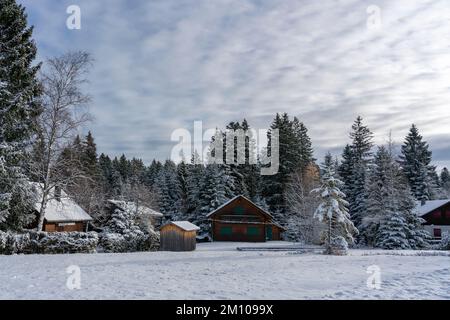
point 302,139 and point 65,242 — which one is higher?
point 302,139

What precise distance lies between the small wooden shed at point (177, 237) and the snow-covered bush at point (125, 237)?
4.20 feet

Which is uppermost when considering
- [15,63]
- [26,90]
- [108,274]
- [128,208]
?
[15,63]

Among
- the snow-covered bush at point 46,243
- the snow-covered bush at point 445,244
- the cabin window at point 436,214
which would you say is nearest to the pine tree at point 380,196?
the snow-covered bush at point 445,244

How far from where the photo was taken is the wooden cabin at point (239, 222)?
47.1 m

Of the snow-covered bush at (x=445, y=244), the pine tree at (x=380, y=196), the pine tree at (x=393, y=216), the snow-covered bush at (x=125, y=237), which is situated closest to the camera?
the snow-covered bush at (x=125, y=237)

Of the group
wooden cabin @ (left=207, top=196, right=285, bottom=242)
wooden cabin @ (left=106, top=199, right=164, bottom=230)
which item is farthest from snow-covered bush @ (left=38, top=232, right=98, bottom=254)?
wooden cabin @ (left=207, top=196, right=285, bottom=242)

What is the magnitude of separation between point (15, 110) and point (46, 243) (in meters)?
8.68

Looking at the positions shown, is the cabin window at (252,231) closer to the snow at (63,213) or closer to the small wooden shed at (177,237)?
the small wooden shed at (177,237)

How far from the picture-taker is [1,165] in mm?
19781

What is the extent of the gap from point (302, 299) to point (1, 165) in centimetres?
1792

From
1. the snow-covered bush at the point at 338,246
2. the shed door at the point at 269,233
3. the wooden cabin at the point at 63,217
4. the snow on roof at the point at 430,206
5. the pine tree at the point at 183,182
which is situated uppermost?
the pine tree at the point at 183,182

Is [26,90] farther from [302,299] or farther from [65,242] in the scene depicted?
[302,299]

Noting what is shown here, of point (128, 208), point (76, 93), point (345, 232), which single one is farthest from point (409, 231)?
point (76, 93)

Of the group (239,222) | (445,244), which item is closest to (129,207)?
(239,222)
